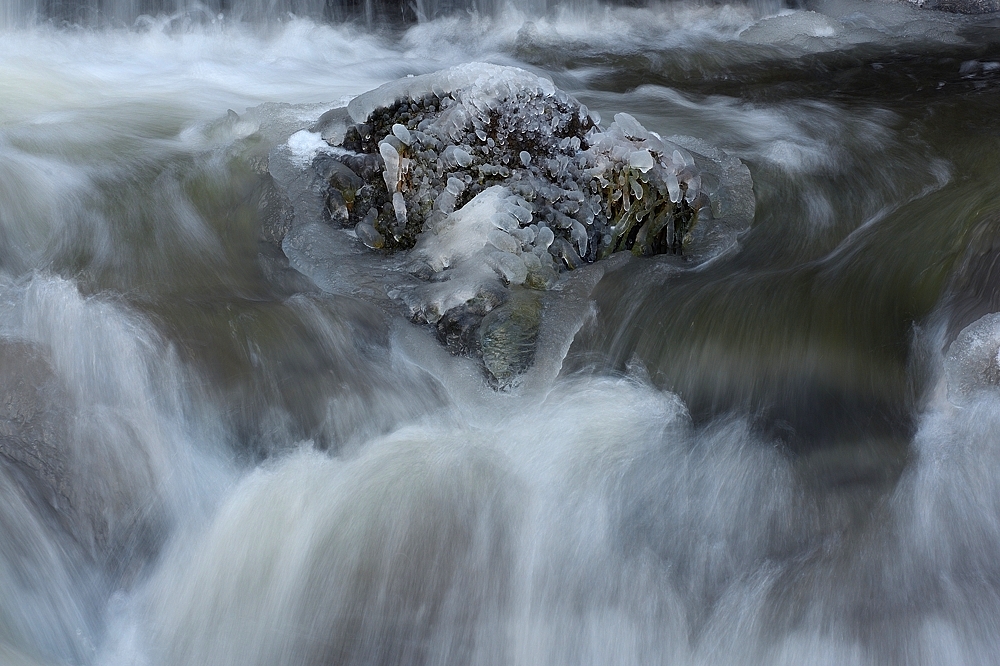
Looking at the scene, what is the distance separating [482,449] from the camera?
317 centimetres

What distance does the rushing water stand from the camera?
2.71 metres

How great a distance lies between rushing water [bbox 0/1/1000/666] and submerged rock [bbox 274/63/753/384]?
0.63ft

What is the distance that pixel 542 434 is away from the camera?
321 centimetres

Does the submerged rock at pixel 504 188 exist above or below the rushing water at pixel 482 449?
above

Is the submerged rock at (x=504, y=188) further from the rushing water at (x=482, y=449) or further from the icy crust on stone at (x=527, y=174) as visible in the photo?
the rushing water at (x=482, y=449)

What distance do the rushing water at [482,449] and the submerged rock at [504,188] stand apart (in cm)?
19

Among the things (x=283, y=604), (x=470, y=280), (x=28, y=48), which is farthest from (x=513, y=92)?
(x=28, y=48)

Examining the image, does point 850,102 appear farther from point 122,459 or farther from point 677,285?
point 122,459

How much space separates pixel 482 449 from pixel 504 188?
1268 mm

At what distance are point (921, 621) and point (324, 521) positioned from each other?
2001 millimetres

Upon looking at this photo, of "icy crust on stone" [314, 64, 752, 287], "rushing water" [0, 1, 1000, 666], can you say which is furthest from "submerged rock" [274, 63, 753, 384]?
"rushing water" [0, 1, 1000, 666]

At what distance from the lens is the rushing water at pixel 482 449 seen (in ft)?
8.87

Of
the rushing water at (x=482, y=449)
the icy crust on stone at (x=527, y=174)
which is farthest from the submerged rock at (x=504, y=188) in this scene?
the rushing water at (x=482, y=449)

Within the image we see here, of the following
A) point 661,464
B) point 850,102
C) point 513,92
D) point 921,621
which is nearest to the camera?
point 921,621
